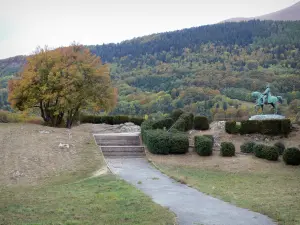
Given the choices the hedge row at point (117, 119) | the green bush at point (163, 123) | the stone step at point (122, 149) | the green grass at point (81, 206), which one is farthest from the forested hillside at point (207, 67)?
the green grass at point (81, 206)

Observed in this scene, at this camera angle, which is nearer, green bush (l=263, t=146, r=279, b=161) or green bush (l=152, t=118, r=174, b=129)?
green bush (l=263, t=146, r=279, b=161)

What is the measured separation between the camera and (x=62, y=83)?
2419cm

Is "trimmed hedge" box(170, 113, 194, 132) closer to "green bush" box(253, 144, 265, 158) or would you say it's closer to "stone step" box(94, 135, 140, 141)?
"stone step" box(94, 135, 140, 141)

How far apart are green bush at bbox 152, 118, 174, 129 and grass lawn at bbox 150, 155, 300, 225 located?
4633 millimetres

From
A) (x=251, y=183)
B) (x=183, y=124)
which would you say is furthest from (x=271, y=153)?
(x=183, y=124)

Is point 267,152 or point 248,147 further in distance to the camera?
point 248,147

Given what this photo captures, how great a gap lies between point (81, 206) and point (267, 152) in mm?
11157

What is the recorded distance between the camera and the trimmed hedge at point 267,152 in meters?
16.5

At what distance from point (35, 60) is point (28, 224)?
2045 cm

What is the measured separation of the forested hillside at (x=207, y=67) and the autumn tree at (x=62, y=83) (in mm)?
27786

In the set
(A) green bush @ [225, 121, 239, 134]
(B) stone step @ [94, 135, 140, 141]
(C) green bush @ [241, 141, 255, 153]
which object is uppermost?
(A) green bush @ [225, 121, 239, 134]

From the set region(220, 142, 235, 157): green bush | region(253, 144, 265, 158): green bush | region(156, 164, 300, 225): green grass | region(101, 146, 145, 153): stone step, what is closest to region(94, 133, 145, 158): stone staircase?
region(101, 146, 145, 153): stone step

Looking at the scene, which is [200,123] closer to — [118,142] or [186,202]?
[118,142]

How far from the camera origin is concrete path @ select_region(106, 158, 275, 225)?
749cm
